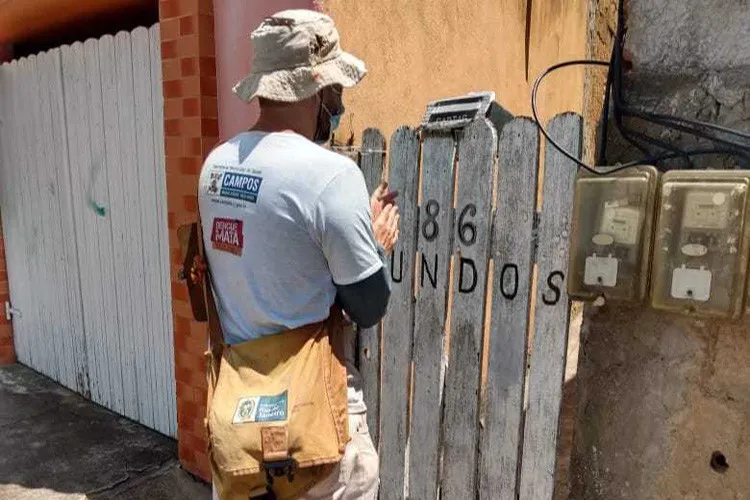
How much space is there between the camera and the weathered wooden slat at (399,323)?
2.41m

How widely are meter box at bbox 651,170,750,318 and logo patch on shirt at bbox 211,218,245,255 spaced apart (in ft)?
3.64

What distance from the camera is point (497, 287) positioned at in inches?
85.7

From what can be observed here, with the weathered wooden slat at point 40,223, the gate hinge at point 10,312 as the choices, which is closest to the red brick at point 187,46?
the weathered wooden slat at point 40,223

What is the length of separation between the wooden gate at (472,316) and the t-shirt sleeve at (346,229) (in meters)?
0.63

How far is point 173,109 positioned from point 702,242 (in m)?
2.29

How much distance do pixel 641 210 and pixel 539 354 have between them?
0.64 metres

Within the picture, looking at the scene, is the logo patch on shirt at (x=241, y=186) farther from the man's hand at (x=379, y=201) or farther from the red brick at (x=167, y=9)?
the red brick at (x=167, y=9)

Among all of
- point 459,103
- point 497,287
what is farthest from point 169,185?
point 497,287

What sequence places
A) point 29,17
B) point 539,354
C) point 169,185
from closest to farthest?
point 539,354 → point 169,185 → point 29,17

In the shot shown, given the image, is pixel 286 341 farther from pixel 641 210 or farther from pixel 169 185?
pixel 169 185

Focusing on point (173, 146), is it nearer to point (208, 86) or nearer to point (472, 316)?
point (208, 86)

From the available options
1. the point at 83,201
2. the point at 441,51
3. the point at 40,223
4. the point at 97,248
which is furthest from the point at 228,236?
the point at 40,223

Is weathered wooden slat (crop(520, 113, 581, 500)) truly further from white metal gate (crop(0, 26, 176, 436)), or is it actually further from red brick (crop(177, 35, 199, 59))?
white metal gate (crop(0, 26, 176, 436))

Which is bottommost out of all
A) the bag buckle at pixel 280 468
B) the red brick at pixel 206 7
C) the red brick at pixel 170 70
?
the bag buckle at pixel 280 468
